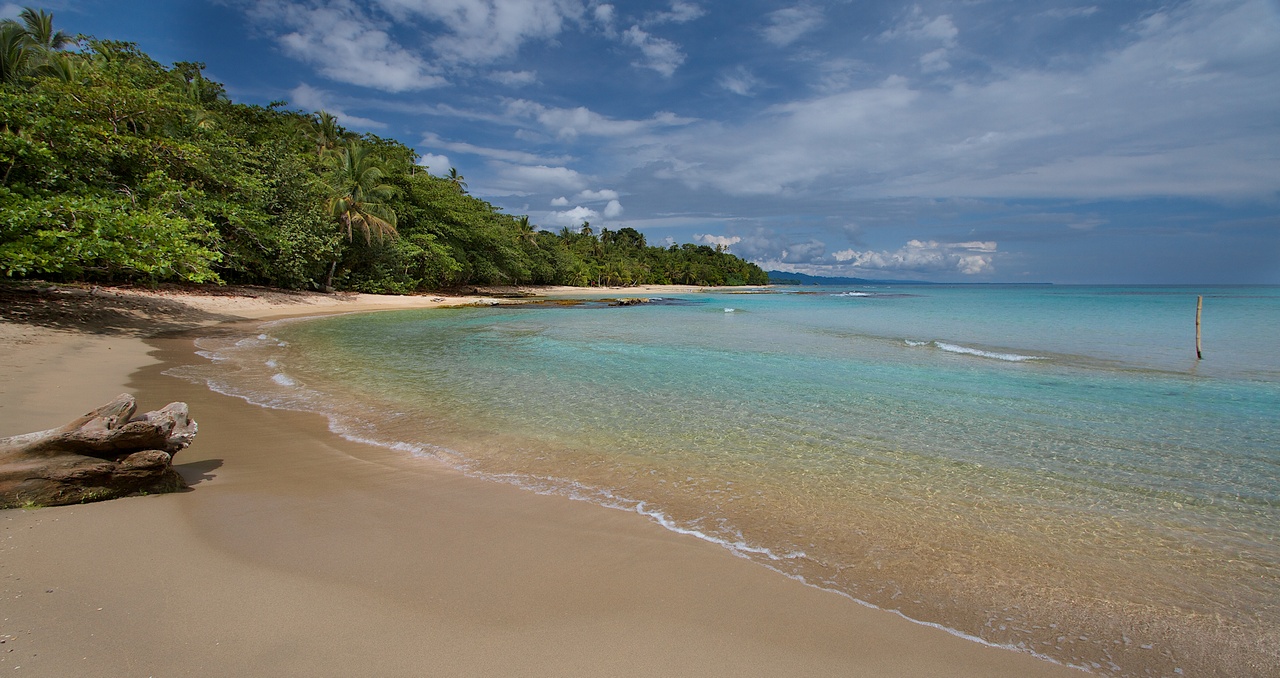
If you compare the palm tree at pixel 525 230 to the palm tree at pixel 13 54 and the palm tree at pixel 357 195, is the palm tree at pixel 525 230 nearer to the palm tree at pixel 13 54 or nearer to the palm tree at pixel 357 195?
the palm tree at pixel 357 195

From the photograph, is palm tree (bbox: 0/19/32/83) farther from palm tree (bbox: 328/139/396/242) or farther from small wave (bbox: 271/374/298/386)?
small wave (bbox: 271/374/298/386)

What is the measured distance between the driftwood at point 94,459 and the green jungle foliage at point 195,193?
9.50 metres

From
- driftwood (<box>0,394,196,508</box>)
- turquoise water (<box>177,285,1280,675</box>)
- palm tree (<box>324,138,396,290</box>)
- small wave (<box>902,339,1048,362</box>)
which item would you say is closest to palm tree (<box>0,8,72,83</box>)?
palm tree (<box>324,138,396,290</box>)

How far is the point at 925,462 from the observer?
5539 mm

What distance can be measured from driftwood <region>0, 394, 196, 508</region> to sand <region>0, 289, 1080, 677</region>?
0.13m

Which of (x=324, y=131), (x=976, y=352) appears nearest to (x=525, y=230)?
(x=324, y=131)

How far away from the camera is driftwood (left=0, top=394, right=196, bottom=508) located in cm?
348

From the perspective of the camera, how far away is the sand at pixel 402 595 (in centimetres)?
226

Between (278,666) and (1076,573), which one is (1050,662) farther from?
(278,666)

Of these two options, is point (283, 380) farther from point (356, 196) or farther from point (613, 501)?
point (356, 196)

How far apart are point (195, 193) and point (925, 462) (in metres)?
19.3

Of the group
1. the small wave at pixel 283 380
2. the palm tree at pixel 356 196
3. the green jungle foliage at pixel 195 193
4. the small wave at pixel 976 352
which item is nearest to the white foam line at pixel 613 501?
the small wave at pixel 283 380

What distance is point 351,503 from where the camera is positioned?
13.3 ft

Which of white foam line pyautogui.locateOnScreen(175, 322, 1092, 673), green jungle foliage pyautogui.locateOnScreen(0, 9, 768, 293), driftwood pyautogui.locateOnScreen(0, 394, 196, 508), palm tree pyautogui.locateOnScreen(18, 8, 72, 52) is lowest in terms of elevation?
white foam line pyautogui.locateOnScreen(175, 322, 1092, 673)
